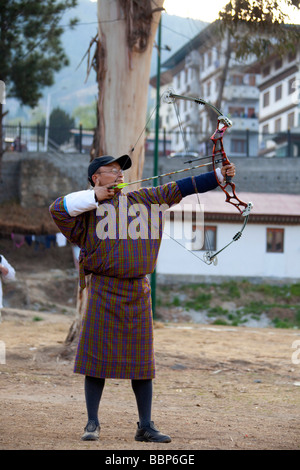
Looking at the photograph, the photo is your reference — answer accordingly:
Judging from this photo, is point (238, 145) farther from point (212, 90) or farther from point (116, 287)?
point (116, 287)

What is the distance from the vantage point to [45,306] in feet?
77.0

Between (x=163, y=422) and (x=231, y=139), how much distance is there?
49569 mm

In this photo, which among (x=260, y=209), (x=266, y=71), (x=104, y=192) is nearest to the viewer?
(x=104, y=192)

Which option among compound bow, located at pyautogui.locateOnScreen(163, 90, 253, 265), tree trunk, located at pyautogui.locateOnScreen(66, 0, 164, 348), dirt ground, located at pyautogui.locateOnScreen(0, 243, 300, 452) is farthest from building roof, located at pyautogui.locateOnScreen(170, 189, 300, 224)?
compound bow, located at pyautogui.locateOnScreen(163, 90, 253, 265)

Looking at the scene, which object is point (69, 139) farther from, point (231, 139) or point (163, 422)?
point (163, 422)

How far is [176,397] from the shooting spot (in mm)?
7520

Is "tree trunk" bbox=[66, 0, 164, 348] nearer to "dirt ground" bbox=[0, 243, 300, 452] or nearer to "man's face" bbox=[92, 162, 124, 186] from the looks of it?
"dirt ground" bbox=[0, 243, 300, 452]

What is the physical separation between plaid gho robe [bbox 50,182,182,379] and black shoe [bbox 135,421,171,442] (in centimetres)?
A: 35

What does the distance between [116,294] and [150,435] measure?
3.19 ft

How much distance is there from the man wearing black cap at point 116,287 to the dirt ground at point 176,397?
0.39m

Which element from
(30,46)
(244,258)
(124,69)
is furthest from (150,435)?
(244,258)

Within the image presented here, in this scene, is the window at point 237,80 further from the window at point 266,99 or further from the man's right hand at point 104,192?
the man's right hand at point 104,192

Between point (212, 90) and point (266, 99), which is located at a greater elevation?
point (212, 90)

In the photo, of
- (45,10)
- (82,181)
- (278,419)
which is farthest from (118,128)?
(82,181)
